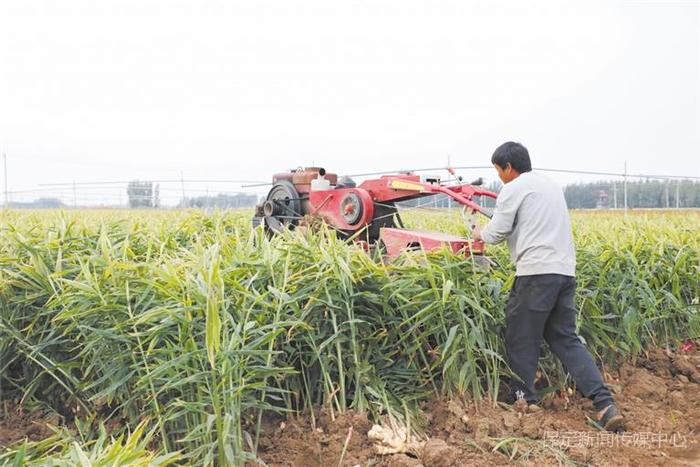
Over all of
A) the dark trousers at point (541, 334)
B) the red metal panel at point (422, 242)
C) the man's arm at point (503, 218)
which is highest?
the man's arm at point (503, 218)

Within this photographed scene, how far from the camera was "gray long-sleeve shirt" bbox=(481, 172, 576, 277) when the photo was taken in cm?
376

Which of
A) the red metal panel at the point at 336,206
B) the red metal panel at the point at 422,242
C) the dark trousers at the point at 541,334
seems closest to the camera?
the dark trousers at the point at 541,334

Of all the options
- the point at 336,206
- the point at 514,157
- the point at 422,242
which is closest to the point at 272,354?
the point at 422,242

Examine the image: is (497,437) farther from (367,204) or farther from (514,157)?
(367,204)

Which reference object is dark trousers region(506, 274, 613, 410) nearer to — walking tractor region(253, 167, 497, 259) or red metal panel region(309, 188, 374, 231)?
walking tractor region(253, 167, 497, 259)

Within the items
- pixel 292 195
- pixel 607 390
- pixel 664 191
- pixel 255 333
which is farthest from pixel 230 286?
pixel 664 191

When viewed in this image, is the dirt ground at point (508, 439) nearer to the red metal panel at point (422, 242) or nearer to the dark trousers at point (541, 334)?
the dark trousers at point (541, 334)

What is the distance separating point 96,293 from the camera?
3271 millimetres

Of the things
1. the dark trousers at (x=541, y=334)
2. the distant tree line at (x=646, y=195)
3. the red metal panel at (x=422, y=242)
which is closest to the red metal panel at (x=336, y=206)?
the red metal panel at (x=422, y=242)

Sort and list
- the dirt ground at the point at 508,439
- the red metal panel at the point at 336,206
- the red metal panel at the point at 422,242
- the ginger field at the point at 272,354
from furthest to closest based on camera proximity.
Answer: the red metal panel at the point at 336,206 → the red metal panel at the point at 422,242 → the dirt ground at the point at 508,439 → the ginger field at the point at 272,354

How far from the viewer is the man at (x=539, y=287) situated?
3736mm

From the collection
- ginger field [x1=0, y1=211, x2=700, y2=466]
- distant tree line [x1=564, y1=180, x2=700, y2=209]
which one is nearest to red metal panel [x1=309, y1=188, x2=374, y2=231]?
ginger field [x1=0, y1=211, x2=700, y2=466]

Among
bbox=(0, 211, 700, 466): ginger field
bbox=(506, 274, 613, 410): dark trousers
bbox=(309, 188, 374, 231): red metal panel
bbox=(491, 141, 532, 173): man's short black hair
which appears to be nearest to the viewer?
bbox=(0, 211, 700, 466): ginger field

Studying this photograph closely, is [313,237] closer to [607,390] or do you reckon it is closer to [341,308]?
[341,308]
